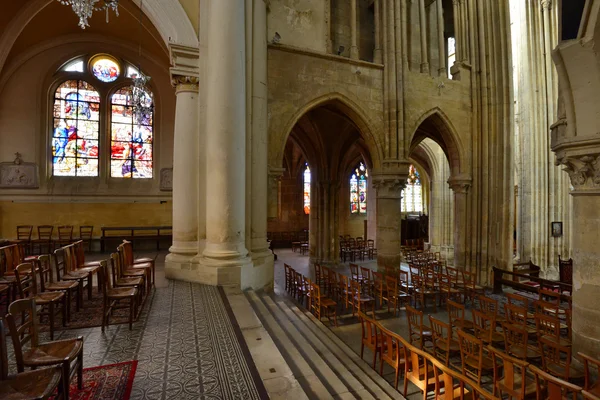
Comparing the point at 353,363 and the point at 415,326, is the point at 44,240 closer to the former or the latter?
the point at 353,363

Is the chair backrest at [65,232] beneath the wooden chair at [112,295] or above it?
above

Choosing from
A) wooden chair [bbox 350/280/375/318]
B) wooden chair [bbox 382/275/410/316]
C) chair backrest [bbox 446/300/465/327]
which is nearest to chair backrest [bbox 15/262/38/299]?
wooden chair [bbox 350/280/375/318]

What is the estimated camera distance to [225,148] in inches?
259

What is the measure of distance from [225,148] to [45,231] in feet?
30.9

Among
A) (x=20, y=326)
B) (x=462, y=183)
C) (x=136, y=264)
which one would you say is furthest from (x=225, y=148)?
(x=462, y=183)

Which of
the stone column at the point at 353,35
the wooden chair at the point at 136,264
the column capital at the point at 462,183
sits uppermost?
the stone column at the point at 353,35

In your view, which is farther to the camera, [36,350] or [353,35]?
[353,35]

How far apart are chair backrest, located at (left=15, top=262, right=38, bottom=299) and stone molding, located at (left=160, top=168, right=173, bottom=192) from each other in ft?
26.6

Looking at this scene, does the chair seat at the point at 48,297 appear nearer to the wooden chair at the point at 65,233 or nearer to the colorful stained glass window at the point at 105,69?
the wooden chair at the point at 65,233

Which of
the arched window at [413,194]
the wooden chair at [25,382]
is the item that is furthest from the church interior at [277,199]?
the arched window at [413,194]

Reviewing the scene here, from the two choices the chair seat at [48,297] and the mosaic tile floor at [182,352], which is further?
the chair seat at [48,297]

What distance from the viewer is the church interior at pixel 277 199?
3.80 metres

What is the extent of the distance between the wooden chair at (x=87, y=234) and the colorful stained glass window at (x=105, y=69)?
18.9 ft

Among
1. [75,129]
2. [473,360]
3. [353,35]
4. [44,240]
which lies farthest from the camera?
[75,129]
